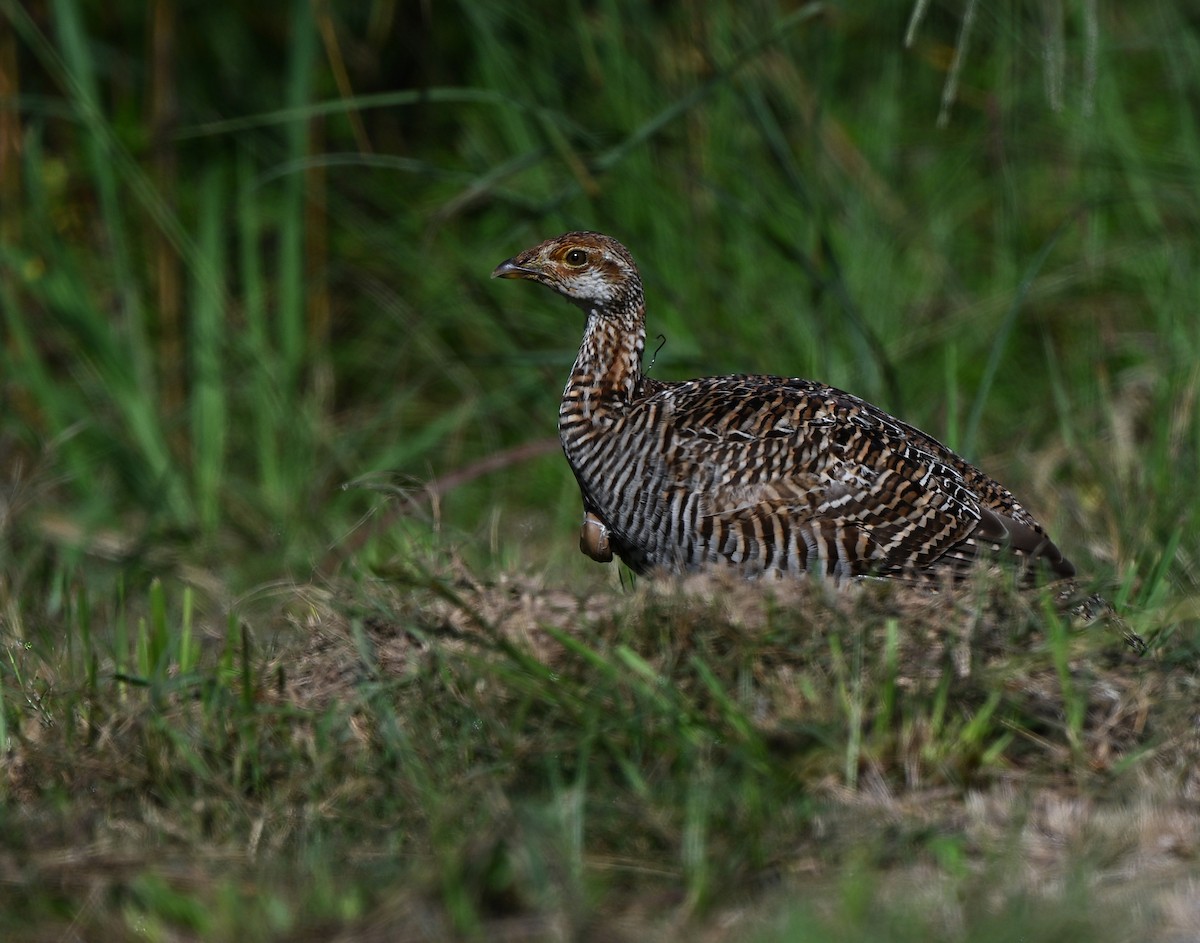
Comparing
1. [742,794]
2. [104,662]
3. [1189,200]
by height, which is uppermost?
[1189,200]

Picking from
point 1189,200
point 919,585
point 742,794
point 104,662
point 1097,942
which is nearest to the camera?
point 1097,942

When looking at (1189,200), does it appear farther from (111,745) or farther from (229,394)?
(111,745)

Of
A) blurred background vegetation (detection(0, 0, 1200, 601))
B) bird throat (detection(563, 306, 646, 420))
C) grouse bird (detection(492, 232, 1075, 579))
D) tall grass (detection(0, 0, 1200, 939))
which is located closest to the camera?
tall grass (detection(0, 0, 1200, 939))

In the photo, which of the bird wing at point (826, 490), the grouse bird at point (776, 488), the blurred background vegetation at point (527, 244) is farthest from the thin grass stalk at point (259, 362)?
the bird wing at point (826, 490)

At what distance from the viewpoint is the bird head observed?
4.54 metres

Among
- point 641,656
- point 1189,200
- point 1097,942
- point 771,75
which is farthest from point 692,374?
point 1097,942

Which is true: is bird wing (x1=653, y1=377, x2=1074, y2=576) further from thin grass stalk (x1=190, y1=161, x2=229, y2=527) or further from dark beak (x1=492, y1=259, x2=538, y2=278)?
thin grass stalk (x1=190, y1=161, x2=229, y2=527)

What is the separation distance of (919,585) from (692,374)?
2.62 metres

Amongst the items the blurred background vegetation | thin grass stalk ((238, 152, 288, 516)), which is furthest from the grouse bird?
thin grass stalk ((238, 152, 288, 516))

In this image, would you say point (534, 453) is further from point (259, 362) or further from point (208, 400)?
point (208, 400)

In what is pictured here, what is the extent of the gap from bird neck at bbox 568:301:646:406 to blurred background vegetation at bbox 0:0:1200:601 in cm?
61

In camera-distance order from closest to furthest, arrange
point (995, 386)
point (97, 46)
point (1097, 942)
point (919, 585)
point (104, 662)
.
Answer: point (1097, 942) → point (919, 585) → point (104, 662) → point (995, 386) → point (97, 46)

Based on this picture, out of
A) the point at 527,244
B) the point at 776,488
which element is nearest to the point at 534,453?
the point at 776,488

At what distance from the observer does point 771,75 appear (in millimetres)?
6238
